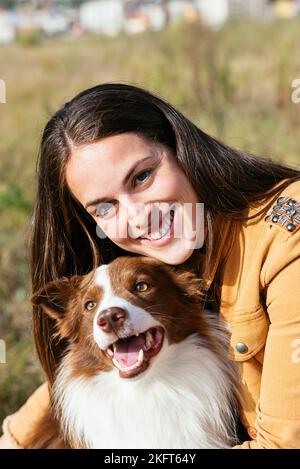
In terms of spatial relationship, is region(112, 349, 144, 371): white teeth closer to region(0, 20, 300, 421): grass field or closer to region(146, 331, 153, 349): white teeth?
region(146, 331, 153, 349): white teeth

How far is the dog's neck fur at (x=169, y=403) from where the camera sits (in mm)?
2117

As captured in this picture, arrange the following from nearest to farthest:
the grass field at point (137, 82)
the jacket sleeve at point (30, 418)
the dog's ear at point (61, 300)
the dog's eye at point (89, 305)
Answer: the dog's eye at point (89, 305)
the dog's ear at point (61, 300)
the jacket sleeve at point (30, 418)
the grass field at point (137, 82)

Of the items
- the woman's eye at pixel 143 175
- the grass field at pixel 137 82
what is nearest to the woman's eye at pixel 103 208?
the woman's eye at pixel 143 175

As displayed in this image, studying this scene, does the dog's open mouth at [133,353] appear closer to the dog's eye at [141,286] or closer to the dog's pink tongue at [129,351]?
the dog's pink tongue at [129,351]

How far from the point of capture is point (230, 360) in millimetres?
2160

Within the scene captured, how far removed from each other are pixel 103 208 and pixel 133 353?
450 millimetres

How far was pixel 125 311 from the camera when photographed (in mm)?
1944

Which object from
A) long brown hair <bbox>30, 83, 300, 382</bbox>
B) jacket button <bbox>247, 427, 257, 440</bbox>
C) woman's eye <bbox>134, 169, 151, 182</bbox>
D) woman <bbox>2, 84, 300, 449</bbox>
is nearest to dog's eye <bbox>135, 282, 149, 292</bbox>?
woman <bbox>2, 84, 300, 449</bbox>

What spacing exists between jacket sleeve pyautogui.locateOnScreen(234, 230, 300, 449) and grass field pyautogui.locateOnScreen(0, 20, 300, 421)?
159 centimetres

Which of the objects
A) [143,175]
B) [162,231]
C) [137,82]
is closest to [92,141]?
[143,175]

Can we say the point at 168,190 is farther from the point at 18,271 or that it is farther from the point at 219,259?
the point at 18,271

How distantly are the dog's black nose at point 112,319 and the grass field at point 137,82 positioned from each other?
58.1 inches

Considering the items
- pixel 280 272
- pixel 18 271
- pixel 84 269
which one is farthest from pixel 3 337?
pixel 280 272

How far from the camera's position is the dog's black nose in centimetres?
192
